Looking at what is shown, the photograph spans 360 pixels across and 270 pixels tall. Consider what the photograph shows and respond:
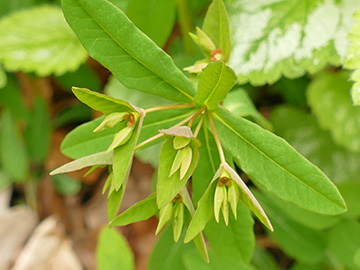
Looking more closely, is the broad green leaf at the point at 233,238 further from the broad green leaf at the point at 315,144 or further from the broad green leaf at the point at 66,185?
the broad green leaf at the point at 66,185

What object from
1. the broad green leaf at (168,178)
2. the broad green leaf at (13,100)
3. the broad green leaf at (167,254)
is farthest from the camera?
the broad green leaf at (13,100)

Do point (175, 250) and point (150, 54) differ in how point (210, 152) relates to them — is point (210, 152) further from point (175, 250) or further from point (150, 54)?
point (175, 250)

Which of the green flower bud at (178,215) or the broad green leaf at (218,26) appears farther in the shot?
the broad green leaf at (218,26)

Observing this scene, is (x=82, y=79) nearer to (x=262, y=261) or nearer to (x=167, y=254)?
(x=167, y=254)

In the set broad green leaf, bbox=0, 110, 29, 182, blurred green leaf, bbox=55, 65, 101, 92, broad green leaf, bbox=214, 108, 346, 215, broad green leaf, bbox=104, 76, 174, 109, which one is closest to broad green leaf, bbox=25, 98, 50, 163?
broad green leaf, bbox=0, 110, 29, 182

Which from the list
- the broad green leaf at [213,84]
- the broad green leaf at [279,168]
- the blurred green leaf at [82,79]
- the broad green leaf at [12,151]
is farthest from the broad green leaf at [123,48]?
the broad green leaf at [12,151]

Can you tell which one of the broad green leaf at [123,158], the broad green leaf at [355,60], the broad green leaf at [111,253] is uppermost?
the broad green leaf at [355,60]

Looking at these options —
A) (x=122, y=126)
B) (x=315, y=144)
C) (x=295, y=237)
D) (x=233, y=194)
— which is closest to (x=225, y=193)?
(x=233, y=194)
